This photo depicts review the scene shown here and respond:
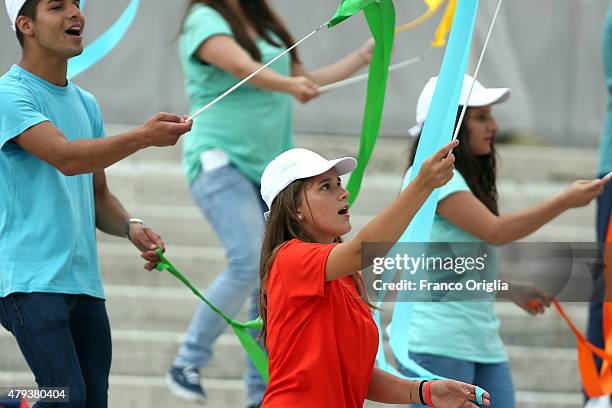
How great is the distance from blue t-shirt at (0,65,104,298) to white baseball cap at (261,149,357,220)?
72 cm

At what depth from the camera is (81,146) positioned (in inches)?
151

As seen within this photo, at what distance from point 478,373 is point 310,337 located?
1.16 m

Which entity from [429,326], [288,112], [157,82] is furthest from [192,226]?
[429,326]

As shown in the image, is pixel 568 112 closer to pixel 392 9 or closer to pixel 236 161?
pixel 236 161

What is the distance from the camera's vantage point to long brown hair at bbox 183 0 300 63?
5.29 meters

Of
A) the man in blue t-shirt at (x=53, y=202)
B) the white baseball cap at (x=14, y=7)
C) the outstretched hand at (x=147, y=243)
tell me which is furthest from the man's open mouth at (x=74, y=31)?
the outstretched hand at (x=147, y=243)

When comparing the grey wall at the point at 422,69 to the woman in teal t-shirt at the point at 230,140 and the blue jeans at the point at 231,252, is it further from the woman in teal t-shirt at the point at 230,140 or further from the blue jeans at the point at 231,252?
the blue jeans at the point at 231,252

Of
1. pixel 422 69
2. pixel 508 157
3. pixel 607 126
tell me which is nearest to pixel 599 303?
pixel 607 126

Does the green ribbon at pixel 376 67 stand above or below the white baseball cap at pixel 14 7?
above

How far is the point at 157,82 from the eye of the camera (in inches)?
336

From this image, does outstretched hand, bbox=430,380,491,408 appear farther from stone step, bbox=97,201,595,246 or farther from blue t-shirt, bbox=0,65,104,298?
stone step, bbox=97,201,595,246

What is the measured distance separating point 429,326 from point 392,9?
1.02 metres

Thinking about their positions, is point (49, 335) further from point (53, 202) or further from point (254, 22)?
point (254, 22)

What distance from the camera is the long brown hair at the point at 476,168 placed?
14.6 feet
